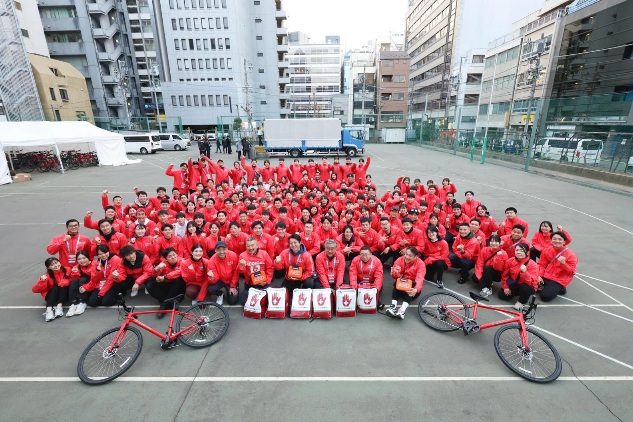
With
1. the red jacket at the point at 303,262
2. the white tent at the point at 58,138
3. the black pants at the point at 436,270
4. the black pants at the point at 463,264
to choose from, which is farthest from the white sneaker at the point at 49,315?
the white tent at the point at 58,138

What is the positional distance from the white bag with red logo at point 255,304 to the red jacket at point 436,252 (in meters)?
3.45

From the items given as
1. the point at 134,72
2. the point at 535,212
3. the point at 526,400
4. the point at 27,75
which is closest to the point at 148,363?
the point at 526,400

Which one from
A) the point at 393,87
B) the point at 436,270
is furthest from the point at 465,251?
the point at 393,87

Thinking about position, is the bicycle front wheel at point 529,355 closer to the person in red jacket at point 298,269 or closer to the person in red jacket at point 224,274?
the person in red jacket at point 298,269

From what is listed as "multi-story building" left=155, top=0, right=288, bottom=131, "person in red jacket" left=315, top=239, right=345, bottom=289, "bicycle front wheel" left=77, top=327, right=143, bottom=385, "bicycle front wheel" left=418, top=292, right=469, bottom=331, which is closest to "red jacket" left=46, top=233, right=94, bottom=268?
"bicycle front wheel" left=77, top=327, right=143, bottom=385

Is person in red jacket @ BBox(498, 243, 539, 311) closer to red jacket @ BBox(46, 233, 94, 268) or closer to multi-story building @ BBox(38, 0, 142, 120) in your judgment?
red jacket @ BBox(46, 233, 94, 268)

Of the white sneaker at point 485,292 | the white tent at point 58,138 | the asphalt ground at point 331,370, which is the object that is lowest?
the asphalt ground at point 331,370

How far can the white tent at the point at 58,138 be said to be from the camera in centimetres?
1709

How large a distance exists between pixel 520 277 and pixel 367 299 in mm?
2883

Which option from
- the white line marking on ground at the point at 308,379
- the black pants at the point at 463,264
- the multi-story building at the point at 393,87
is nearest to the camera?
the white line marking on ground at the point at 308,379

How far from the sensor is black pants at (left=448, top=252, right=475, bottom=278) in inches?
254

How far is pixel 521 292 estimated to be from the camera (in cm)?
558

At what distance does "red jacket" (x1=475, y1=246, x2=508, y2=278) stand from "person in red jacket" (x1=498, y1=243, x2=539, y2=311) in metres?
0.11

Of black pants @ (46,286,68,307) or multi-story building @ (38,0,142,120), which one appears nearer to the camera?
black pants @ (46,286,68,307)
